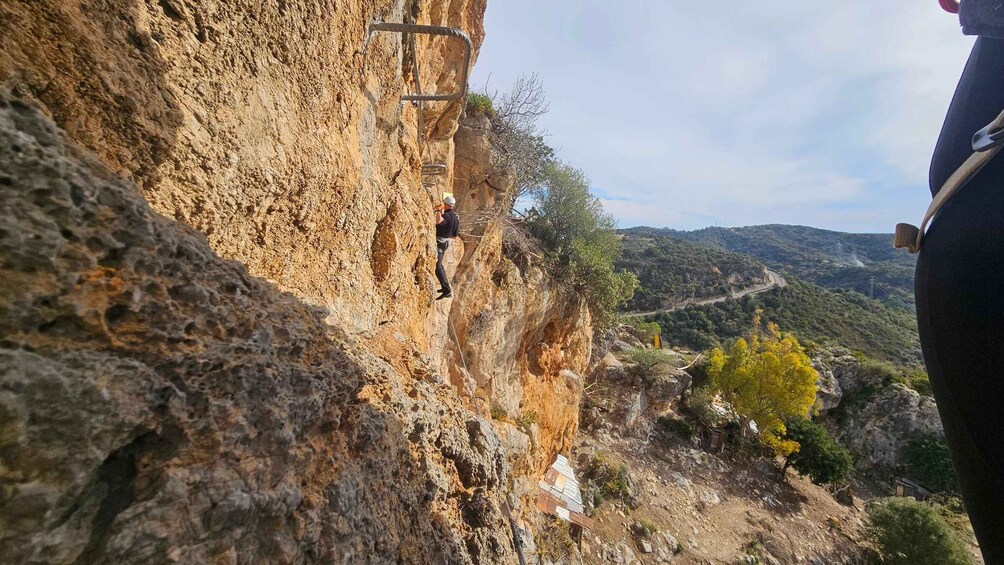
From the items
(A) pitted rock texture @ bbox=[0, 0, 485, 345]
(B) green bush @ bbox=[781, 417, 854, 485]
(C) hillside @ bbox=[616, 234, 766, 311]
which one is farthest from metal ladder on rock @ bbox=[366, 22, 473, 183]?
(C) hillside @ bbox=[616, 234, 766, 311]

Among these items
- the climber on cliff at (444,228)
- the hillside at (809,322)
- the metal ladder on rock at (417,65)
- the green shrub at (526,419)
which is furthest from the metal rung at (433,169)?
the hillside at (809,322)

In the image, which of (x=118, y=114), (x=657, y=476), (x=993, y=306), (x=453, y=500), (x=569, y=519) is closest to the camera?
(x=993, y=306)

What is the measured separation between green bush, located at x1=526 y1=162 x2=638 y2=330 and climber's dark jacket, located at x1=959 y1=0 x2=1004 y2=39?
10.3 metres

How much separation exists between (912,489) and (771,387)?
1059 cm

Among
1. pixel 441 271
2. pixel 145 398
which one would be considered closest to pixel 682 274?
pixel 441 271

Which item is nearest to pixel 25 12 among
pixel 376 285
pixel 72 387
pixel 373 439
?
pixel 72 387

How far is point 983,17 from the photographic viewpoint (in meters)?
→ 1.16

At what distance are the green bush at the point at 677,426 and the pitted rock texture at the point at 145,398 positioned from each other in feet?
61.1

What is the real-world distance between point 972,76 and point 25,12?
334 cm

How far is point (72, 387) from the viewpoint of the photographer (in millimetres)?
917

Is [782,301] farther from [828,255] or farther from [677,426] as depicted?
[828,255]

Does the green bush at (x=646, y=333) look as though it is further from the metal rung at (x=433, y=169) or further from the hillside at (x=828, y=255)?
the hillside at (x=828, y=255)

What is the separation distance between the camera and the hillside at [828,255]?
60.9 metres

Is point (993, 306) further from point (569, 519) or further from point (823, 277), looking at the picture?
point (823, 277)
